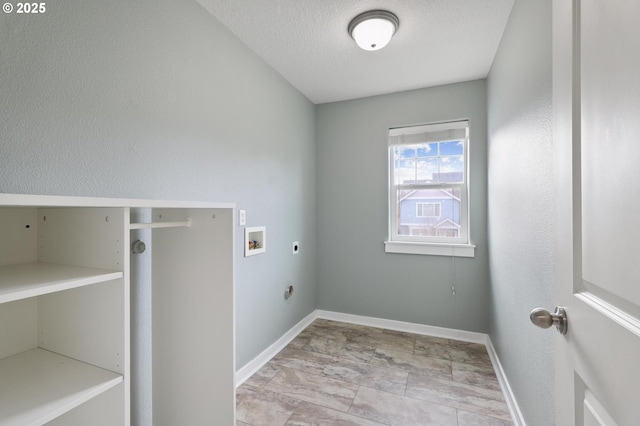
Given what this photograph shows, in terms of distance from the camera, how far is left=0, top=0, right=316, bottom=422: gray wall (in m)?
1.00

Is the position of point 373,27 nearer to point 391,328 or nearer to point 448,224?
point 448,224

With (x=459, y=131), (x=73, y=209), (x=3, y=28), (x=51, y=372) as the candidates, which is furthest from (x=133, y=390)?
(x=459, y=131)

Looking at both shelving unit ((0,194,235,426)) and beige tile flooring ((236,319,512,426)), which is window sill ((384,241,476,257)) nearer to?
beige tile flooring ((236,319,512,426))

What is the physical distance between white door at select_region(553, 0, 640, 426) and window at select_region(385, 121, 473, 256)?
6.92 feet

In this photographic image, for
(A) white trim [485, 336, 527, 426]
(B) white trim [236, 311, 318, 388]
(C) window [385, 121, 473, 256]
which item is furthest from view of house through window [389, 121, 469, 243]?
(B) white trim [236, 311, 318, 388]

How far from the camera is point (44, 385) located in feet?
2.56

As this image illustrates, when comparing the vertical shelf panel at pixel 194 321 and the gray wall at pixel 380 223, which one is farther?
the gray wall at pixel 380 223

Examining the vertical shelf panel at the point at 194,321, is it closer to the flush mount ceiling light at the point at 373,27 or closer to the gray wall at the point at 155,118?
the gray wall at the point at 155,118

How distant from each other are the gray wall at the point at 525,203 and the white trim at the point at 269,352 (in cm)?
174

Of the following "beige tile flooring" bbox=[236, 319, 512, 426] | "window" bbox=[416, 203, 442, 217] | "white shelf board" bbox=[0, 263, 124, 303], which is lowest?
"beige tile flooring" bbox=[236, 319, 512, 426]

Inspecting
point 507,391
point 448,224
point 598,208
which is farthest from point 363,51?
point 507,391

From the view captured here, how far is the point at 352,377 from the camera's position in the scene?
6.69 ft

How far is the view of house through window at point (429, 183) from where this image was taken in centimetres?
274

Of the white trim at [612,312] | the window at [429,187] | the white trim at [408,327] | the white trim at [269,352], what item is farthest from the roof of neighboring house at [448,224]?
the white trim at [612,312]
